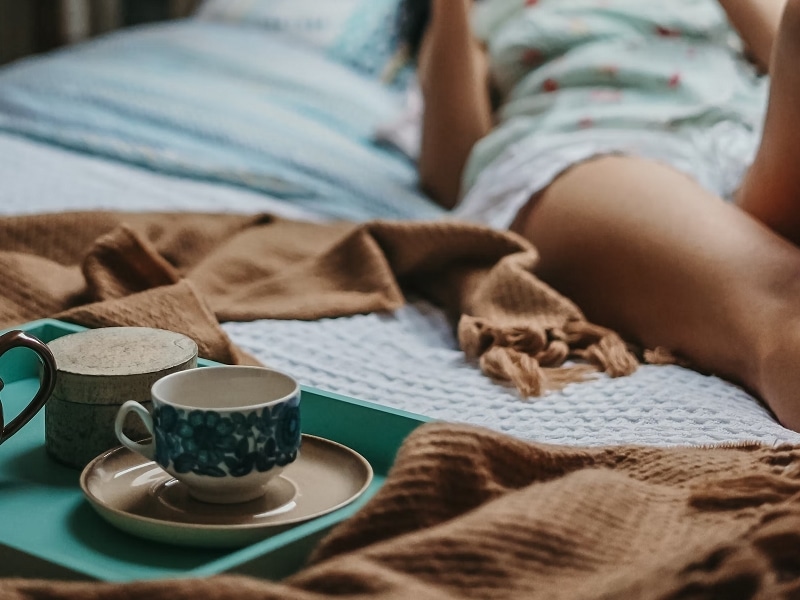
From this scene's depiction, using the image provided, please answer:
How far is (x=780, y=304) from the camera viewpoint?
2.85ft

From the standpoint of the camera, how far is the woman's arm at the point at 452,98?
1439mm

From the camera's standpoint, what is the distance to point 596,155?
116cm

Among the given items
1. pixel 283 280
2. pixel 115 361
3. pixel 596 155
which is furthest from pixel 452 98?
pixel 115 361

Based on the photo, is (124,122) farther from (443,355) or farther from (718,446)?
(718,446)

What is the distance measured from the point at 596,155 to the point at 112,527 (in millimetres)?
764

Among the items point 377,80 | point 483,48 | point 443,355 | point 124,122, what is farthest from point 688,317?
point 377,80

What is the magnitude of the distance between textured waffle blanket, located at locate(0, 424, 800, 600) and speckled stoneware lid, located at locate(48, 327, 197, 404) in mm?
168

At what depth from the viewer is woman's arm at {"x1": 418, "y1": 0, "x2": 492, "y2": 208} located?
1.44 m

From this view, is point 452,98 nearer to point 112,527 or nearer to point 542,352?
point 542,352

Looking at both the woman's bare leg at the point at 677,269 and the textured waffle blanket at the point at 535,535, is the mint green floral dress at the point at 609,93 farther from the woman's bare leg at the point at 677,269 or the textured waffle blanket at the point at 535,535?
the textured waffle blanket at the point at 535,535

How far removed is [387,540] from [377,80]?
147 centimetres

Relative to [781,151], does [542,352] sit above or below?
below

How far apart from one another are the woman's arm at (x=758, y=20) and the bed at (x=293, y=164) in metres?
0.43

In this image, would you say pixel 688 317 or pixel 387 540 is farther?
pixel 688 317
